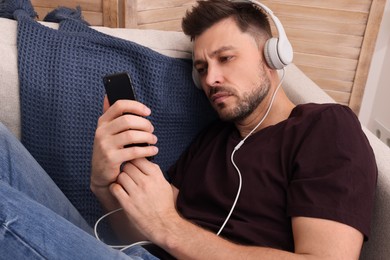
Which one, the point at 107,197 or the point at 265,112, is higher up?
the point at 265,112

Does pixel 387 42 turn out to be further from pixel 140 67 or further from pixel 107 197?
pixel 107 197

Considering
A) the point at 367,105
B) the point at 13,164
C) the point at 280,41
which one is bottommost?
the point at 367,105

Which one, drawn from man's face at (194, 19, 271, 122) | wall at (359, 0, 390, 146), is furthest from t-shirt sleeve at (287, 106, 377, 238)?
wall at (359, 0, 390, 146)

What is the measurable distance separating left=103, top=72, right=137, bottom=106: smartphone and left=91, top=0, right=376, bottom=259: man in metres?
0.03

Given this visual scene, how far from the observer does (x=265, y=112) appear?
1.00m

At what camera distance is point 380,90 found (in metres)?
2.05

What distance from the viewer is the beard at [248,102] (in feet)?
3.17

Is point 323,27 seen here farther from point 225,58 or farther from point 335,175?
point 335,175

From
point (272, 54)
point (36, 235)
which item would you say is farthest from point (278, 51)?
point (36, 235)

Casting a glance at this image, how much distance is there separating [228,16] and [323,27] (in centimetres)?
105

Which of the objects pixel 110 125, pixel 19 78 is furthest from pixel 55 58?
pixel 110 125

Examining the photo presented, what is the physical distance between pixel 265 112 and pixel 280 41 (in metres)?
0.18

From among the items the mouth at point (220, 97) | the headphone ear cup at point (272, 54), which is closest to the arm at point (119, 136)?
the mouth at point (220, 97)

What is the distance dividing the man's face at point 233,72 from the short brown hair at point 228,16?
0.03 m
